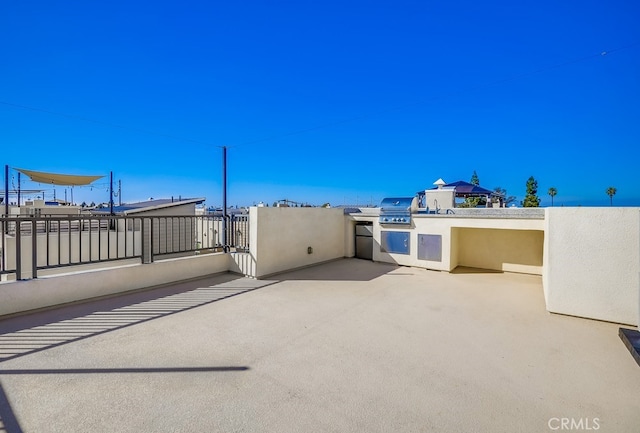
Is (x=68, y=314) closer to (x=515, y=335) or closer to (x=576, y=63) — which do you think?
(x=515, y=335)

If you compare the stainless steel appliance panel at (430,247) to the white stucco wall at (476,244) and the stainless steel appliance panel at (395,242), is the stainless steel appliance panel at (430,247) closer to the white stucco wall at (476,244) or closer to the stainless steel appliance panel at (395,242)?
the white stucco wall at (476,244)

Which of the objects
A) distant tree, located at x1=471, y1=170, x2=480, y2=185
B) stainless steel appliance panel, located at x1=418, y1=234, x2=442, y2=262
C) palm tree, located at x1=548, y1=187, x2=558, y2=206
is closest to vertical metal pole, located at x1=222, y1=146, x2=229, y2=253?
stainless steel appliance panel, located at x1=418, y1=234, x2=442, y2=262

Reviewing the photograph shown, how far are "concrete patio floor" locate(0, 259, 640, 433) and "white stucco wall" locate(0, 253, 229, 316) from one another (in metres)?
0.31

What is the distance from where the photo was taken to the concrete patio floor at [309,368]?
6.27ft

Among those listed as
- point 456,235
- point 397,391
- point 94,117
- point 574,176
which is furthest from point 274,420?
point 574,176

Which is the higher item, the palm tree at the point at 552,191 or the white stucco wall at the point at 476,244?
the palm tree at the point at 552,191

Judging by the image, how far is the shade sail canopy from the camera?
36.4 feet

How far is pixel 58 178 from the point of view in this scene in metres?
11.9

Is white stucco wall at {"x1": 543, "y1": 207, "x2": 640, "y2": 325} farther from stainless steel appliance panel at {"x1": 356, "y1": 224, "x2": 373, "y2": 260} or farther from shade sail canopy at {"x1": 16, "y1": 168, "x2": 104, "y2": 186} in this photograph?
shade sail canopy at {"x1": 16, "y1": 168, "x2": 104, "y2": 186}

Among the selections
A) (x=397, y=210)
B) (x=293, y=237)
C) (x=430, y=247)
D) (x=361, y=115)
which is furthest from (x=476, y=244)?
→ (x=361, y=115)

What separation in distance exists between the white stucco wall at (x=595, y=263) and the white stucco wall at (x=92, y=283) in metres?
6.34

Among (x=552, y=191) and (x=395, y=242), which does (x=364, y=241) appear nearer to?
(x=395, y=242)

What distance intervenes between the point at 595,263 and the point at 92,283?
746cm

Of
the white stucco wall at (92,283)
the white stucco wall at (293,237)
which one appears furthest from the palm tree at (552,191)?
the white stucco wall at (92,283)
